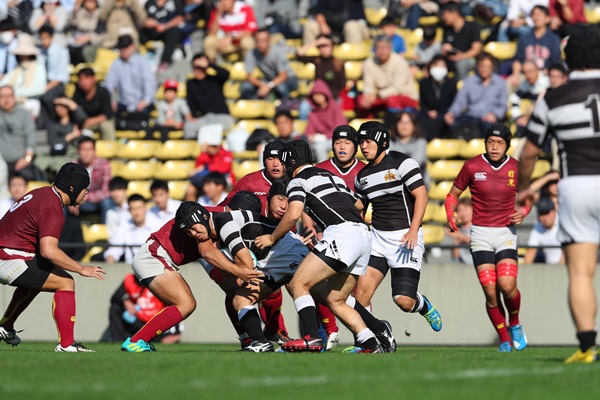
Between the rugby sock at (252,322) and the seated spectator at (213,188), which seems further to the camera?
the seated spectator at (213,188)

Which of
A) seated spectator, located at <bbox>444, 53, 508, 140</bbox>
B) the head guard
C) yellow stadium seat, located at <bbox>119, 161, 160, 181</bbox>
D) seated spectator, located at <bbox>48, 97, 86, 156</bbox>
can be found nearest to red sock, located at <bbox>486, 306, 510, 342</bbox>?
the head guard

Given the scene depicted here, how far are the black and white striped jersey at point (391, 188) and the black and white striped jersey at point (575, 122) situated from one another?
10.5 feet

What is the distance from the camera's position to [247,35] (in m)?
21.9

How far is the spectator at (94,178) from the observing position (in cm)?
1864

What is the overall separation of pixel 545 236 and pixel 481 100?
10.0 ft

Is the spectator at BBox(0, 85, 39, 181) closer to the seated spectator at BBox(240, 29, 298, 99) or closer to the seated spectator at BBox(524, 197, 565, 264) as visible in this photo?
the seated spectator at BBox(240, 29, 298, 99)

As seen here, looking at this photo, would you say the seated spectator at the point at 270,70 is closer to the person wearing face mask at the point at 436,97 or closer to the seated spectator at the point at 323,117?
the seated spectator at the point at 323,117

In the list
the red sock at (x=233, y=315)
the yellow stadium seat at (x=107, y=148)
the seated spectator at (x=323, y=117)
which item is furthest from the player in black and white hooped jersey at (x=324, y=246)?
the yellow stadium seat at (x=107, y=148)

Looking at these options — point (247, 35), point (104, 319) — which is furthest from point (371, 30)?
point (104, 319)

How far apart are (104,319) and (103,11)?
8.33m

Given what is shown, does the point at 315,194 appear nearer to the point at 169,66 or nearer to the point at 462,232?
the point at 462,232

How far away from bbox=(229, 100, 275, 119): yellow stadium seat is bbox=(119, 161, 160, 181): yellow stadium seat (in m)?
1.81

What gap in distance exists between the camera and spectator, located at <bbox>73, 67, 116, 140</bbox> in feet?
67.2

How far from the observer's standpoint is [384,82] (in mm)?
19312
